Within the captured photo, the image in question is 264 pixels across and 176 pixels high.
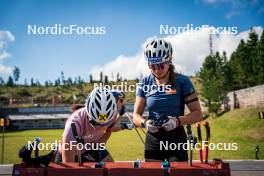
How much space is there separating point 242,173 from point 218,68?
236ft

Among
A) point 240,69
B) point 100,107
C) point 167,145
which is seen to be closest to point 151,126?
point 167,145

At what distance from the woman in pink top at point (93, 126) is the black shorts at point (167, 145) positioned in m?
0.77

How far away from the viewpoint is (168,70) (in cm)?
514

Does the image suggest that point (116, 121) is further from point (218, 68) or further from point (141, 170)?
point (218, 68)

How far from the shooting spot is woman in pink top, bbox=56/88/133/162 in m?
4.34


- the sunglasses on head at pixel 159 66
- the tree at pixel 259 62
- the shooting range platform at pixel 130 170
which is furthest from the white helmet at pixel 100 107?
the tree at pixel 259 62

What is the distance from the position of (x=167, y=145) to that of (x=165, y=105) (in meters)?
0.64

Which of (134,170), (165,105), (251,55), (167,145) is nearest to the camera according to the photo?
(134,170)

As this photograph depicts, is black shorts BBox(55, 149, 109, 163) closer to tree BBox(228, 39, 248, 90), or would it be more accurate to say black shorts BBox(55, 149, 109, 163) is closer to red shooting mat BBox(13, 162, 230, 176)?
red shooting mat BBox(13, 162, 230, 176)

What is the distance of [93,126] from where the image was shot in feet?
15.9

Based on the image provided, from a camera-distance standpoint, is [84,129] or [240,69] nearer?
[84,129]

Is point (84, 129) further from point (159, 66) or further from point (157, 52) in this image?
point (157, 52)

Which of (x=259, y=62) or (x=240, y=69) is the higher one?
(x=240, y=69)

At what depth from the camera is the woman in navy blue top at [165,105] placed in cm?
477
